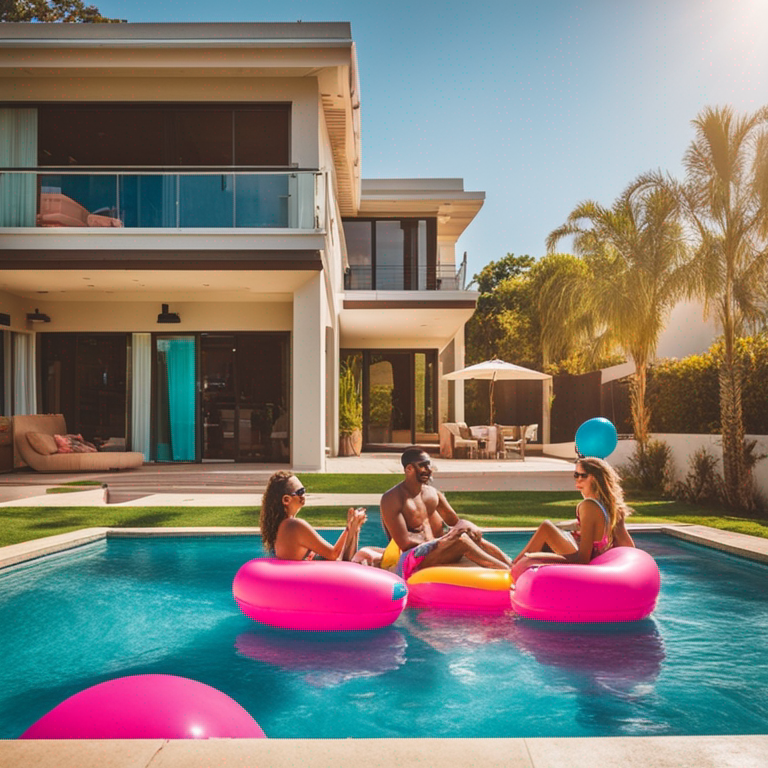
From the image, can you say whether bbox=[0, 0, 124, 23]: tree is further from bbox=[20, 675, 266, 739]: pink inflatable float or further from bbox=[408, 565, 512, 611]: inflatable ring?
bbox=[20, 675, 266, 739]: pink inflatable float

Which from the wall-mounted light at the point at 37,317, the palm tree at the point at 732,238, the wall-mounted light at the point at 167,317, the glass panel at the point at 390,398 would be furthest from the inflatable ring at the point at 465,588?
the glass panel at the point at 390,398

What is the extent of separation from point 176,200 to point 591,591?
11.0 metres

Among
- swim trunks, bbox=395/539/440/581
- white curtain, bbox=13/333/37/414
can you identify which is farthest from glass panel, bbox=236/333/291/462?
swim trunks, bbox=395/539/440/581

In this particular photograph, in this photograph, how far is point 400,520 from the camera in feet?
22.4

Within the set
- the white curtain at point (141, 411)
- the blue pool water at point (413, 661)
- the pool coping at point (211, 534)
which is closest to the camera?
the blue pool water at point (413, 661)

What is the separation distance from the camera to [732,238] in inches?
485

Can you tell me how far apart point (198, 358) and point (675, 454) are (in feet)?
32.7

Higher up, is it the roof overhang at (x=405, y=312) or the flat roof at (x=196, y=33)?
the flat roof at (x=196, y=33)

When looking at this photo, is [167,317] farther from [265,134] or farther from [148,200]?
[265,134]

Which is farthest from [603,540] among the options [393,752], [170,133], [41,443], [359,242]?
[359,242]

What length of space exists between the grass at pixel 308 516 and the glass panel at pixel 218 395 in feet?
20.3

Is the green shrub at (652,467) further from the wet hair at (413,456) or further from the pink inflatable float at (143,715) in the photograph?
the pink inflatable float at (143,715)

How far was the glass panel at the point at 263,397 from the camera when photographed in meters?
17.3

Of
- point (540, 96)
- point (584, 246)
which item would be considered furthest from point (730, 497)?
point (540, 96)
